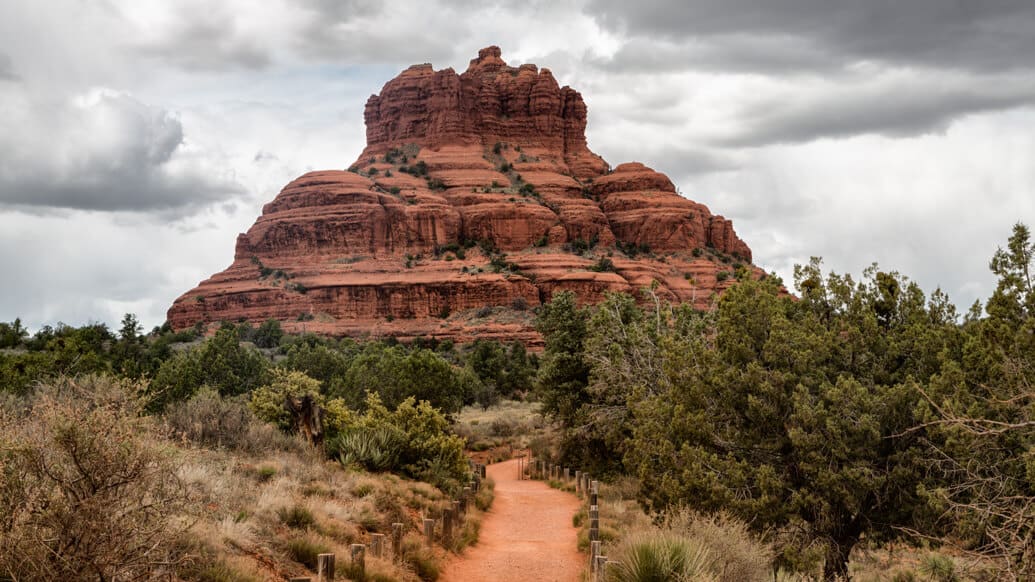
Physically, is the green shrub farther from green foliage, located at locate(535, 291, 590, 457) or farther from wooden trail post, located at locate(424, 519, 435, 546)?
green foliage, located at locate(535, 291, 590, 457)

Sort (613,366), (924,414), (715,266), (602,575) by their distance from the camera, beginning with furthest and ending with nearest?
(715,266) < (613,366) < (924,414) < (602,575)

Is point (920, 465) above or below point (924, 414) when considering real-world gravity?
below

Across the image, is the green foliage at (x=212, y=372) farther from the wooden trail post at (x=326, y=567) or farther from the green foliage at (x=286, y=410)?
the wooden trail post at (x=326, y=567)

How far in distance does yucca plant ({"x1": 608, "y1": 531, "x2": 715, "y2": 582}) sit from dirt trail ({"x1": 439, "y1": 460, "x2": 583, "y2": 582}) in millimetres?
4193

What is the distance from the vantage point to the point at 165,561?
8.33m

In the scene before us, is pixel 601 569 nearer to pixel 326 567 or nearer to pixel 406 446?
pixel 326 567

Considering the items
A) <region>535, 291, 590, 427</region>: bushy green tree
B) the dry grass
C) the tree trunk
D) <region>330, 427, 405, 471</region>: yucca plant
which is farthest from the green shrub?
the dry grass

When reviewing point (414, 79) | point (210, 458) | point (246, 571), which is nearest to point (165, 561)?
point (246, 571)

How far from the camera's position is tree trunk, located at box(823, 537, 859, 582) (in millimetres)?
15182

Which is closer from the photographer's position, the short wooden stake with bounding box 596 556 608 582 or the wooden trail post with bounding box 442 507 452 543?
the short wooden stake with bounding box 596 556 608 582

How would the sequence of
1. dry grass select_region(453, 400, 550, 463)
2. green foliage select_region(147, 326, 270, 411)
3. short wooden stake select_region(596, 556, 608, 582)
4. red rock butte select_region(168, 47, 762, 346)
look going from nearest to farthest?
short wooden stake select_region(596, 556, 608, 582), green foliage select_region(147, 326, 270, 411), dry grass select_region(453, 400, 550, 463), red rock butte select_region(168, 47, 762, 346)

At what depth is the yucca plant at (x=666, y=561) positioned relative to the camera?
1073 centimetres

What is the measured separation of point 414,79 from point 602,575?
549 ft

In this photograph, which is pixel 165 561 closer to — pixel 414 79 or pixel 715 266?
pixel 715 266
